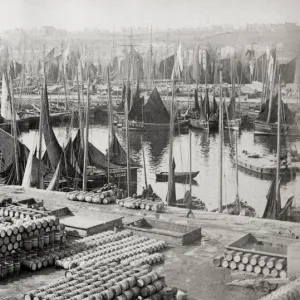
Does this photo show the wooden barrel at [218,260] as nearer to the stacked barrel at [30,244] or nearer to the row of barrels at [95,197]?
the stacked barrel at [30,244]

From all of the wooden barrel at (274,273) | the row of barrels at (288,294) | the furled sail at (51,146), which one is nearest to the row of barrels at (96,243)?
the wooden barrel at (274,273)

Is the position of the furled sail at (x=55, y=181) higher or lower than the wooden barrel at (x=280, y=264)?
lower

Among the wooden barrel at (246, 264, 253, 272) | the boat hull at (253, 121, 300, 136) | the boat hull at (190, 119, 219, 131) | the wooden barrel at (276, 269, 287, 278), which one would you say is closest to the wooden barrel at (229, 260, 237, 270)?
the wooden barrel at (246, 264, 253, 272)

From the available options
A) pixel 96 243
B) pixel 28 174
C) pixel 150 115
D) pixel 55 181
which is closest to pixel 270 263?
pixel 96 243

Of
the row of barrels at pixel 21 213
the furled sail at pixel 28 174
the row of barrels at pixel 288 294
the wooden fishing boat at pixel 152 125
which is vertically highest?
the wooden fishing boat at pixel 152 125

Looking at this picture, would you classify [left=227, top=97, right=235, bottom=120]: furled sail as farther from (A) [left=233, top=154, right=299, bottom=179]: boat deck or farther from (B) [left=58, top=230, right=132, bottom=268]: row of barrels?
(B) [left=58, top=230, right=132, bottom=268]: row of barrels

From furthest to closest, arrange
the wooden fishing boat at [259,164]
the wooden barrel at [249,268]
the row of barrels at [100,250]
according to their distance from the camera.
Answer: the wooden fishing boat at [259,164]
the row of barrels at [100,250]
the wooden barrel at [249,268]

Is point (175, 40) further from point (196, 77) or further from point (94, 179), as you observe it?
point (94, 179)
